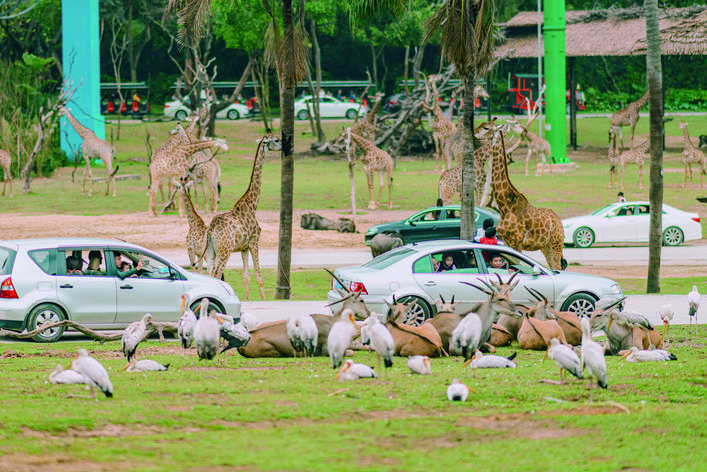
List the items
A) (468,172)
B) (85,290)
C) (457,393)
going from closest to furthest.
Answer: (457,393)
(85,290)
(468,172)

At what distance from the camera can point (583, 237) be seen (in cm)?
2812

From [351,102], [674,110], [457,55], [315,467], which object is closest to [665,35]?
[674,110]

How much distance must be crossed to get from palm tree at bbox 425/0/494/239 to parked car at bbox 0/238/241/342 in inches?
275

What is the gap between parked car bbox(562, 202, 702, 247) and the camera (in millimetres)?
27812

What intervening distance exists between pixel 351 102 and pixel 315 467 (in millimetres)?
58616

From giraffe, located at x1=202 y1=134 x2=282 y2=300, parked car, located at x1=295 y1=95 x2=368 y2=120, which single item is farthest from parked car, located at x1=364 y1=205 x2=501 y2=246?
parked car, located at x1=295 y1=95 x2=368 y2=120

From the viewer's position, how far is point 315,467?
21.6ft

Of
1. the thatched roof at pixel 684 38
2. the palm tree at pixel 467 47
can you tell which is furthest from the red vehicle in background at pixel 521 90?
the palm tree at pixel 467 47

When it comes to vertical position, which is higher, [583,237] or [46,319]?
[46,319]

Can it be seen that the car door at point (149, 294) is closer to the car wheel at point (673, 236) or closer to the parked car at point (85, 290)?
the parked car at point (85, 290)

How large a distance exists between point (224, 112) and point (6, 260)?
50595 millimetres

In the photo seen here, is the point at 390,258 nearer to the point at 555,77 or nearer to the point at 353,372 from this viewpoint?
the point at 353,372

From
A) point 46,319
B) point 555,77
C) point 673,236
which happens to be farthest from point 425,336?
point 555,77

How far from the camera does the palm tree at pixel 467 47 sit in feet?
65.2
